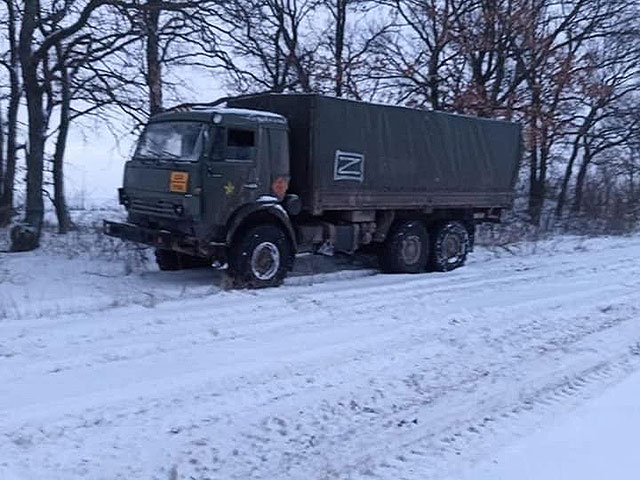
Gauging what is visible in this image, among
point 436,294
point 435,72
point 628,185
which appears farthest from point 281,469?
point 628,185

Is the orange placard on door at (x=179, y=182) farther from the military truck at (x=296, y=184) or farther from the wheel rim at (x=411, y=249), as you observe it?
the wheel rim at (x=411, y=249)

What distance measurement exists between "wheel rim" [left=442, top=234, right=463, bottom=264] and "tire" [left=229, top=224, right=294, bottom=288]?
4.21 m

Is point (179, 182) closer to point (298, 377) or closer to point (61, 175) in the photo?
point (298, 377)

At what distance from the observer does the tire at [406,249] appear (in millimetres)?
13273

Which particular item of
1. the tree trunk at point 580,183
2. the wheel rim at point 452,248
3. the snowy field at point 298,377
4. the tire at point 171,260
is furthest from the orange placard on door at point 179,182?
the tree trunk at point 580,183

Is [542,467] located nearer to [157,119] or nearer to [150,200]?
[150,200]

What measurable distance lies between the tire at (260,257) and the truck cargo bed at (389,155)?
94 centimetres

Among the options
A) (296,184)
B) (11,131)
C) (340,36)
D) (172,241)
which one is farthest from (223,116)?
(340,36)

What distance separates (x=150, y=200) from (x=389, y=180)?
14.1 ft

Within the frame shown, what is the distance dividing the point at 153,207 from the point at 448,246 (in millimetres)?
6275

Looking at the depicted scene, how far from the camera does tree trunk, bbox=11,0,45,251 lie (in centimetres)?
1371

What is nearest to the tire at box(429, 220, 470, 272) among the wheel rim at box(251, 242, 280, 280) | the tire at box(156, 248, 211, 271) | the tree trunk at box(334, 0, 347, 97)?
the wheel rim at box(251, 242, 280, 280)

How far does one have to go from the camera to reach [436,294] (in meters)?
10.4

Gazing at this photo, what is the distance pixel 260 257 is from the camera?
1074 centimetres
